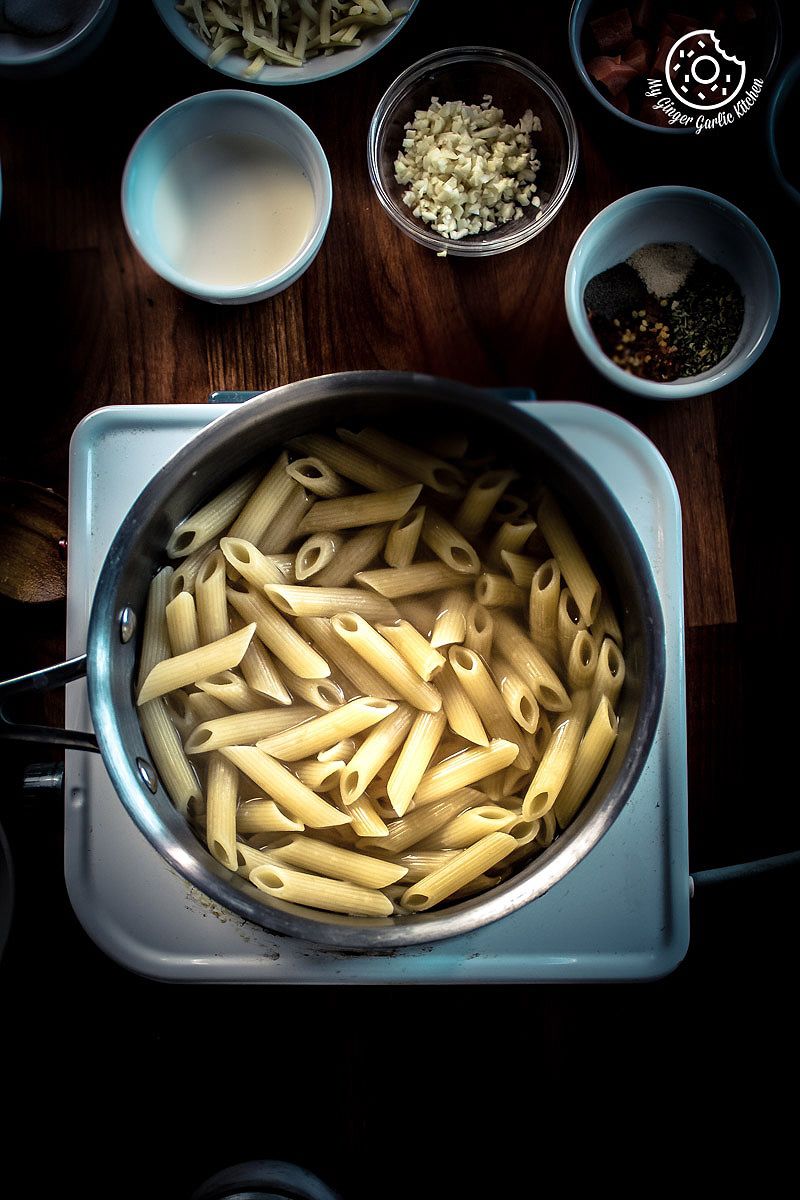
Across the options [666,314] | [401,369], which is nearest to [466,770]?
[401,369]

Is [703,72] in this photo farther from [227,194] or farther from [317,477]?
Result: [317,477]

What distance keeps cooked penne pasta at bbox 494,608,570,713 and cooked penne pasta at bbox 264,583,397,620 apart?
4.6 inches

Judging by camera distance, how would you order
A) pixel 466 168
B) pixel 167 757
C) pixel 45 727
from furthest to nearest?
pixel 466 168 < pixel 167 757 < pixel 45 727

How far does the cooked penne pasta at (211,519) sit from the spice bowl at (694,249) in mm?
441

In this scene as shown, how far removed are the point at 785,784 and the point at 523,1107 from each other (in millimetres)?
499

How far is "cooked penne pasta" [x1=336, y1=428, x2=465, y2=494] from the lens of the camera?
3.02ft

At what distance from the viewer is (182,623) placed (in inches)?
35.3

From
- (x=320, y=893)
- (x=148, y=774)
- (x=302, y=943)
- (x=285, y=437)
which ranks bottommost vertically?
(x=302, y=943)

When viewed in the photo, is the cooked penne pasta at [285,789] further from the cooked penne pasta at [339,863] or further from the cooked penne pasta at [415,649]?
the cooked penne pasta at [415,649]

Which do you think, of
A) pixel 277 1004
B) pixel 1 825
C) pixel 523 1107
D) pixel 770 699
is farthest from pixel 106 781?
pixel 770 699

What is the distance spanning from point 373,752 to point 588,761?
0.68 feet

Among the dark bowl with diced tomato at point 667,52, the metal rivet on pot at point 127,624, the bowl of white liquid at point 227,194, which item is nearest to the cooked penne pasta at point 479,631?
the metal rivet on pot at point 127,624

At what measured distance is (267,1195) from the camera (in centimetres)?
106

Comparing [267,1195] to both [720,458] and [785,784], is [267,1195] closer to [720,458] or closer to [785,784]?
[785,784]
